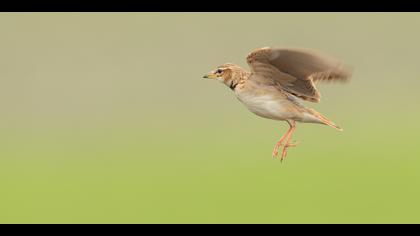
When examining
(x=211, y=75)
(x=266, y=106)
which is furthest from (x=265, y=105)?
Answer: (x=211, y=75)

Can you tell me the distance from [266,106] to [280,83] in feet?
1.48

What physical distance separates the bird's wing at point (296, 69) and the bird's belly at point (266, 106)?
0.28 metres

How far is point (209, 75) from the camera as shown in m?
10.0

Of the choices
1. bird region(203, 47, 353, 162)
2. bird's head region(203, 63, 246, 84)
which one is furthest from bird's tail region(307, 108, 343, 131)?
bird's head region(203, 63, 246, 84)

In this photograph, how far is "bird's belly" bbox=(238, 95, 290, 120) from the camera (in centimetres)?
988

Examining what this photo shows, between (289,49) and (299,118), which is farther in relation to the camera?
(299,118)

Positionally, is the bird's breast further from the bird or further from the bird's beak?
the bird's beak

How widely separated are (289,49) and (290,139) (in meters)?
1.17

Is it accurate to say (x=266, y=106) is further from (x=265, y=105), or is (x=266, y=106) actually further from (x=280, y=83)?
(x=280, y=83)

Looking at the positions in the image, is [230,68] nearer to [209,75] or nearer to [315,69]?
[209,75]

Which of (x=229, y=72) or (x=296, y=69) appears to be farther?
(x=229, y=72)

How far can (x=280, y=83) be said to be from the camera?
10188 millimetres

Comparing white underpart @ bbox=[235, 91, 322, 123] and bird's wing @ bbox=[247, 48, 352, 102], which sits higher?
bird's wing @ bbox=[247, 48, 352, 102]

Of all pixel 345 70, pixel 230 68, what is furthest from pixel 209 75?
pixel 345 70
